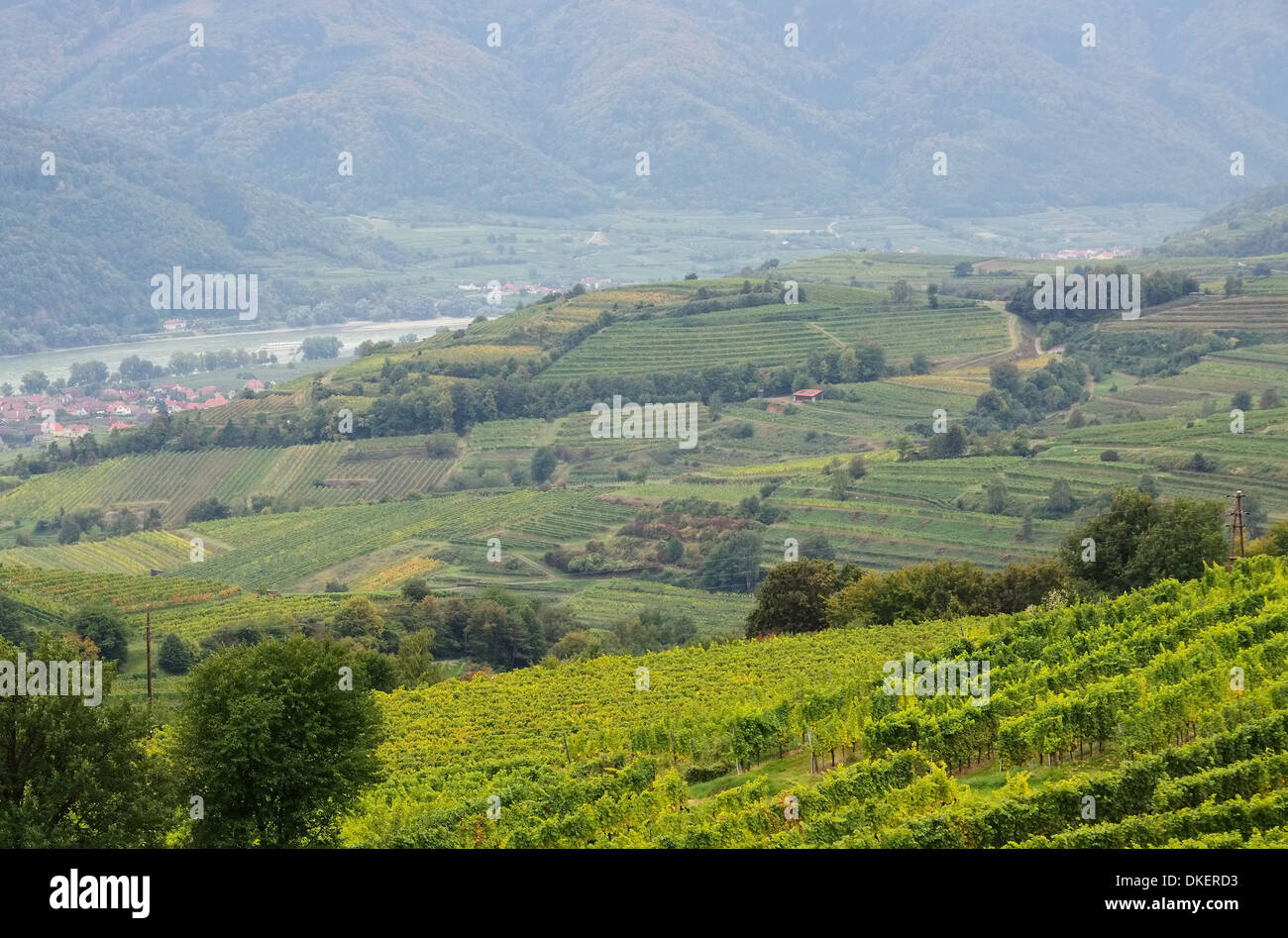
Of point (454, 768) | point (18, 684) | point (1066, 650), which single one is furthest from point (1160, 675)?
point (18, 684)

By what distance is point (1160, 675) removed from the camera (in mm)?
23828

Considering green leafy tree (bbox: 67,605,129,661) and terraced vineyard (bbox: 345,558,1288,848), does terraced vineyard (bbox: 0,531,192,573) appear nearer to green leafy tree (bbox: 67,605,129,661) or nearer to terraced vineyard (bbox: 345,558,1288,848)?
green leafy tree (bbox: 67,605,129,661)

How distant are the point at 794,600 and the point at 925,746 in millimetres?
26164

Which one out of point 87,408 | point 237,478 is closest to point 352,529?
point 237,478

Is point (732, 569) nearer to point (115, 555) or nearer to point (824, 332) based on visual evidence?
point (115, 555)

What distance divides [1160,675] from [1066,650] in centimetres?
454

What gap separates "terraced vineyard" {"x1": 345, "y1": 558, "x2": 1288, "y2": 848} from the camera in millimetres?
17312

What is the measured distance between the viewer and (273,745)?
22812mm

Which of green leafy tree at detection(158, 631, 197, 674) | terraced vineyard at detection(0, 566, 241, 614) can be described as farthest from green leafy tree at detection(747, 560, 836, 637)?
terraced vineyard at detection(0, 566, 241, 614)

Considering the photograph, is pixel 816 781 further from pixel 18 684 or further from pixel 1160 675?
pixel 18 684

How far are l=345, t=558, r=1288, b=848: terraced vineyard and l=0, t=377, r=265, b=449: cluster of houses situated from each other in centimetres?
13876

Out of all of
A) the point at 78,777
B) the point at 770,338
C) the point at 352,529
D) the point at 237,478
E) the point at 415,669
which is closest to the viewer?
the point at 78,777

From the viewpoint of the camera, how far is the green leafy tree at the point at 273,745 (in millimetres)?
22547

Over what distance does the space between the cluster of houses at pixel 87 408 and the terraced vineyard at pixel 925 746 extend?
139 meters
